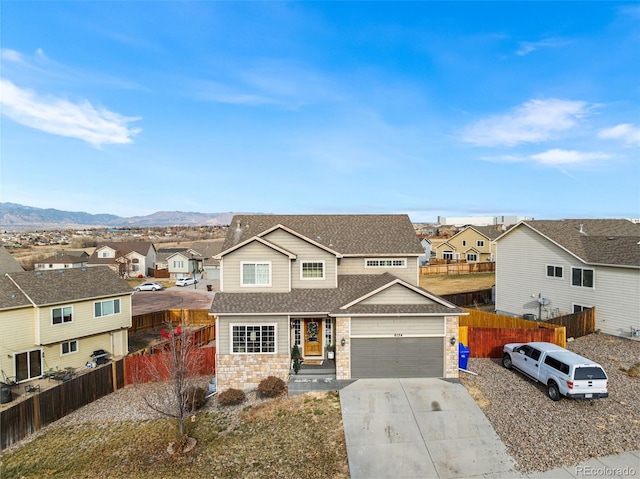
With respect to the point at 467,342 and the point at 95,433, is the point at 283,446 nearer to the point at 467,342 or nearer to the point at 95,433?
the point at 95,433

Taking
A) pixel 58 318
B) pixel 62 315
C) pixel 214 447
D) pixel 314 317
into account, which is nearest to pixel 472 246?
pixel 314 317

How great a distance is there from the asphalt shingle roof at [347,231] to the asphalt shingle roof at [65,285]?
1112 centimetres

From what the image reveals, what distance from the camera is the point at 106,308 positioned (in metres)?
26.1

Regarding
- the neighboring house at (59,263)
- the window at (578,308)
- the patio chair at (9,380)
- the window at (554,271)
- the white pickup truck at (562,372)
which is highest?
the window at (554,271)

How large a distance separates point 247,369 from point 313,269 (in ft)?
20.2

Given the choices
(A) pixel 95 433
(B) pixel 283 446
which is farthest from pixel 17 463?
(B) pixel 283 446

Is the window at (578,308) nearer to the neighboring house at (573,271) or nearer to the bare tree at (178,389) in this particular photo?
the neighboring house at (573,271)

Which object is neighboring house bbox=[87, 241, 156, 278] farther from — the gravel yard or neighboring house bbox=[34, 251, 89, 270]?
the gravel yard

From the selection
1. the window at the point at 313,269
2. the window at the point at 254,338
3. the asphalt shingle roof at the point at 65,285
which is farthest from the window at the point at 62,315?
A: the window at the point at 313,269

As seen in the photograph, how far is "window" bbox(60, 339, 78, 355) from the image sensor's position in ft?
78.1

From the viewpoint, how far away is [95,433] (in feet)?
50.0

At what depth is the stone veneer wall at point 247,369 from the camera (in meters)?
18.0

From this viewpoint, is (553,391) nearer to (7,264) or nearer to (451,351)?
(451,351)

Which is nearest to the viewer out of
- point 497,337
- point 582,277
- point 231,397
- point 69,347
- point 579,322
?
point 231,397
